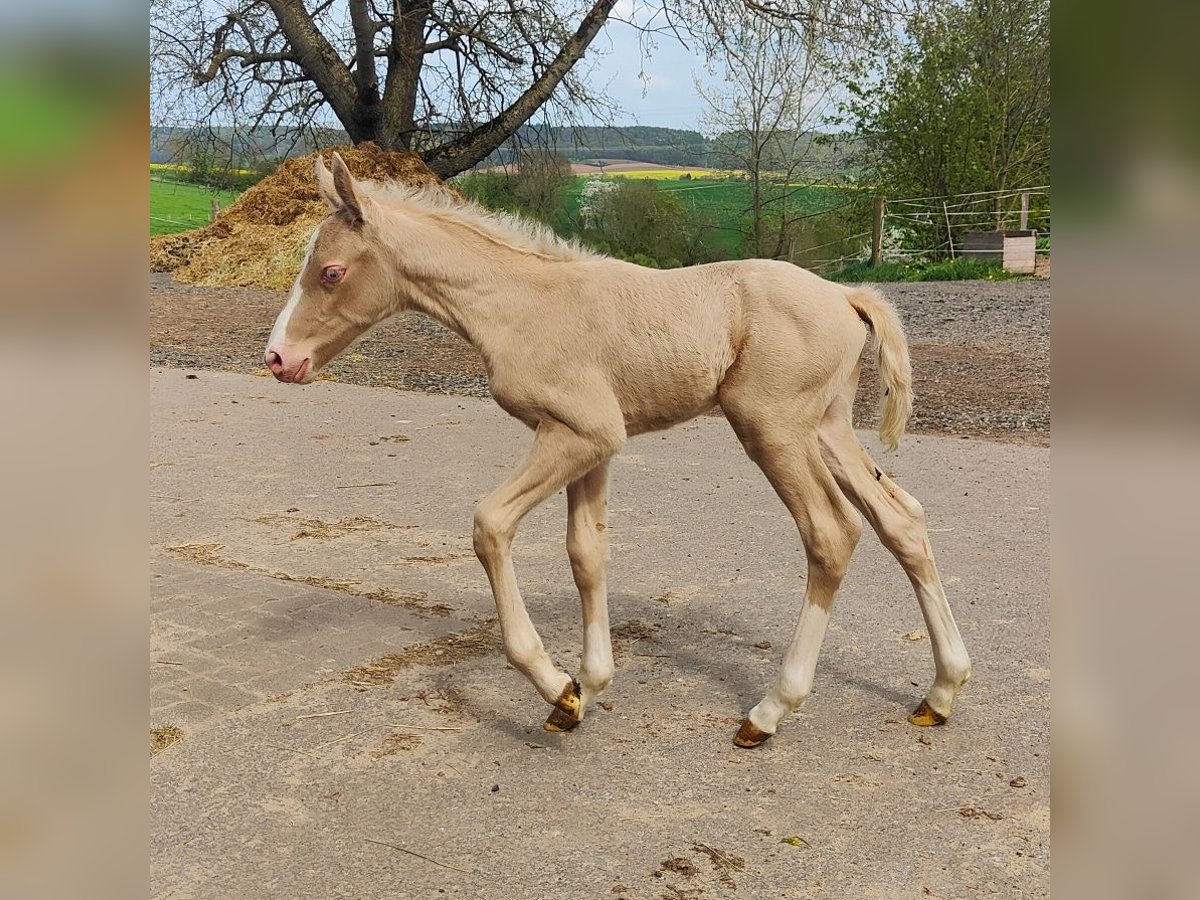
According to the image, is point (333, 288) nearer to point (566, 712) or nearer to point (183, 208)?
point (566, 712)

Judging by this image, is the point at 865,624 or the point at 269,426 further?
the point at 269,426

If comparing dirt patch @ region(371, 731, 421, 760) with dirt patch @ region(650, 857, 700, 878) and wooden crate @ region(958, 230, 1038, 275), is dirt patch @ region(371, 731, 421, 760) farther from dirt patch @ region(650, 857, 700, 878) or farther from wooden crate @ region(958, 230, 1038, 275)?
wooden crate @ region(958, 230, 1038, 275)

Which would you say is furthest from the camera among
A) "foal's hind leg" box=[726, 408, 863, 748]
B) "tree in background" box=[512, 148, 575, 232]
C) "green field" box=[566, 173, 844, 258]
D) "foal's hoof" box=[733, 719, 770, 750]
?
"green field" box=[566, 173, 844, 258]

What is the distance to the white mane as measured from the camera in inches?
147

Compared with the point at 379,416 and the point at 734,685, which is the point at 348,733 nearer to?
the point at 734,685

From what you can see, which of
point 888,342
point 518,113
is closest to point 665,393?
point 888,342

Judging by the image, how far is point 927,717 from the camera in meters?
3.73

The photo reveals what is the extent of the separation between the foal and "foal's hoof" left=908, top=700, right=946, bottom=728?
0.01m

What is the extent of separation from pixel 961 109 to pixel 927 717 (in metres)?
23.4

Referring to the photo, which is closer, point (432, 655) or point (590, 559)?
point (590, 559)

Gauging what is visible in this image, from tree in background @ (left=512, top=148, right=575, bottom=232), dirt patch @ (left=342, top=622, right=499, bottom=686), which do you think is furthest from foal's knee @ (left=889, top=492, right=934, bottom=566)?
tree in background @ (left=512, top=148, right=575, bottom=232)
